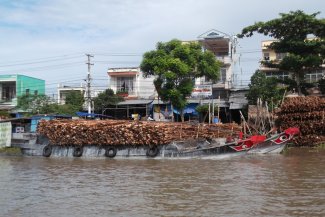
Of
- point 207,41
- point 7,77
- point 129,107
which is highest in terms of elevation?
point 207,41

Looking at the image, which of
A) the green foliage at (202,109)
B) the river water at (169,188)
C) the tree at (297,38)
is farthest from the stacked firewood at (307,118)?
the green foliage at (202,109)

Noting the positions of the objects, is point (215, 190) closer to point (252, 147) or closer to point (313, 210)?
point (313, 210)

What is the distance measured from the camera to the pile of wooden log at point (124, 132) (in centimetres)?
2136

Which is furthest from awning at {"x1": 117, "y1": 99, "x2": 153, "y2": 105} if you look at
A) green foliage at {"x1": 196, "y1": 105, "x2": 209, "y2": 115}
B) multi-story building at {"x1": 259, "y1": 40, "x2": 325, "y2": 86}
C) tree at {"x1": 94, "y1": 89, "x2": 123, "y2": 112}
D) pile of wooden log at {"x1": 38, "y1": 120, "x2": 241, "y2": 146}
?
pile of wooden log at {"x1": 38, "y1": 120, "x2": 241, "y2": 146}

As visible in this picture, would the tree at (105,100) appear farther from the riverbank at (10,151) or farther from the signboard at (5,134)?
the riverbank at (10,151)

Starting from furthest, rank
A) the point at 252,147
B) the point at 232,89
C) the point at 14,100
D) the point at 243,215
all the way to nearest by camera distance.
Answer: the point at 14,100 < the point at 232,89 < the point at 252,147 < the point at 243,215

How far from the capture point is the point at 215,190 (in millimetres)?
11742

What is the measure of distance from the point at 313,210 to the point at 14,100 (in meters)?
41.3

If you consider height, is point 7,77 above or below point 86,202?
above

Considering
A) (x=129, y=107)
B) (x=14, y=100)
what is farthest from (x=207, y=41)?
(x=14, y=100)

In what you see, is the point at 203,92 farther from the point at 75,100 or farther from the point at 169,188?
the point at 169,188

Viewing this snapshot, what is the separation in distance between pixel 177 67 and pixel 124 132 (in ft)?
30.4

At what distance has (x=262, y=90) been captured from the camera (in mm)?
34156

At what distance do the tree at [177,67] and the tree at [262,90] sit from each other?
467cm
